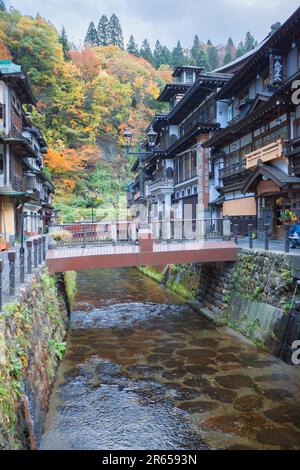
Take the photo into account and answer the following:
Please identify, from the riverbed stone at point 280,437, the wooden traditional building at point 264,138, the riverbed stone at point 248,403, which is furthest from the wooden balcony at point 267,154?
the riverbed stone at point 280,437

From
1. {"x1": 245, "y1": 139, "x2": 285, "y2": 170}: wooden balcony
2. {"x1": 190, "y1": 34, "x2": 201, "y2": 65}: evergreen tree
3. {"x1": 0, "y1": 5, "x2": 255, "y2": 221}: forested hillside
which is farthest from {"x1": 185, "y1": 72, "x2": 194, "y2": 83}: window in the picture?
{"x1": 190, "y1": 34, "x2": 201, "y2": 65}: evergreen tree

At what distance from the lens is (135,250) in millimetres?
16328

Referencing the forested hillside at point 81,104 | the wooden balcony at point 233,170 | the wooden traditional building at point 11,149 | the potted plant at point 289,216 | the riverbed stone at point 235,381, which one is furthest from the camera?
the forested hillside at point 81,104

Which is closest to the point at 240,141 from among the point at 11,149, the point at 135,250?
the point at 135,250

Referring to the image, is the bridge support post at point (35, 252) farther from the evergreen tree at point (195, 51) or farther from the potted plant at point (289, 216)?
the evergreen tree at point (195, 51)

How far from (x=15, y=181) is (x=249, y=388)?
2191 cm

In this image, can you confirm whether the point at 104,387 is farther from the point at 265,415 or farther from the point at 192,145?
the point at 192,145

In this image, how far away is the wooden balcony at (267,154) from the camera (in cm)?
1853

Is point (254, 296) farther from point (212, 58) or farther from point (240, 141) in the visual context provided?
point (212, 58)

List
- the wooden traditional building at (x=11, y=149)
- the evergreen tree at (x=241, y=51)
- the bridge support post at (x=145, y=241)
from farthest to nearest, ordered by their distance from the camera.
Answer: the evergreen tree at (x=241, y=51) < the wooden traditional building at (x=11, y=149) < the bridge support post at (x=145, y=241)

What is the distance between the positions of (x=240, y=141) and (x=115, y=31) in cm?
8008

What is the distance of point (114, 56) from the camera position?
233 feet

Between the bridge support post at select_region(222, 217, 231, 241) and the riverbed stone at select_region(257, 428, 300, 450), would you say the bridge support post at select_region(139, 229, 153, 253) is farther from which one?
the riverbed stone at select_region(257, 428, 300, 450)

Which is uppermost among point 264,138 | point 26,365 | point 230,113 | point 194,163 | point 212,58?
point 212,58
